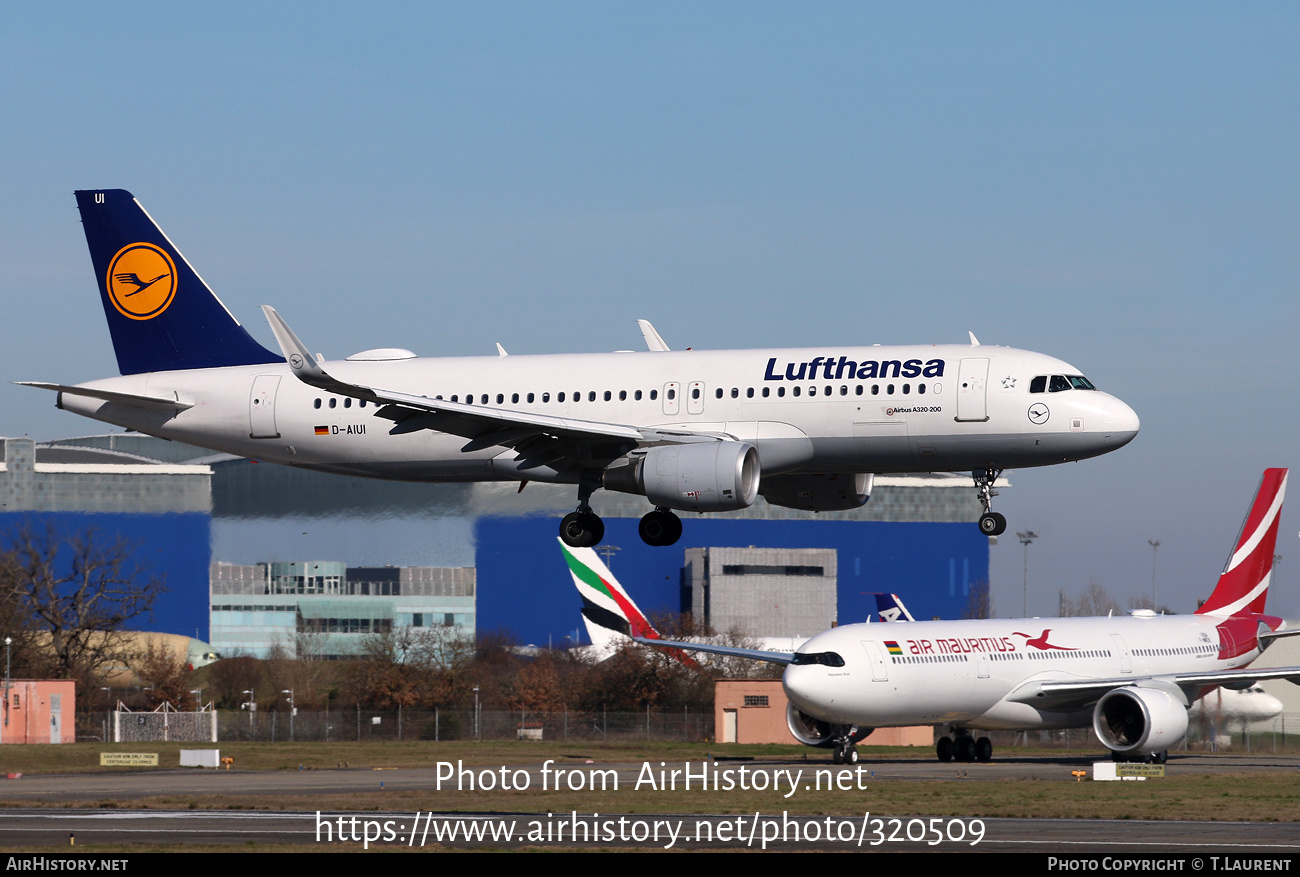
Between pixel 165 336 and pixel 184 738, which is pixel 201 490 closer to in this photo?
pixel 184 738

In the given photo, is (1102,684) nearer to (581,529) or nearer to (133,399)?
(581,529)

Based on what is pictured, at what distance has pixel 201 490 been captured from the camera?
285ft

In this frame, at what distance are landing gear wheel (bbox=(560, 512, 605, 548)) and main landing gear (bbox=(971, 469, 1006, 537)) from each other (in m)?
8.25

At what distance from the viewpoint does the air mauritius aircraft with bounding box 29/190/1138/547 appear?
33.5 m

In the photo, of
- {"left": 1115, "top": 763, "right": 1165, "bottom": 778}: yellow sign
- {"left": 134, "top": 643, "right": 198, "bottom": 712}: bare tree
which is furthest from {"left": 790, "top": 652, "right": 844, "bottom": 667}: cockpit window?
{"left": 134, "top": 643, "right": 198, "bottom": 712}: bare tree

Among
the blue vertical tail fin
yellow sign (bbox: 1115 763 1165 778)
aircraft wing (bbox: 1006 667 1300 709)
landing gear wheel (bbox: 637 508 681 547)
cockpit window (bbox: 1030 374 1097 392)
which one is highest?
the blue vertical tail fin

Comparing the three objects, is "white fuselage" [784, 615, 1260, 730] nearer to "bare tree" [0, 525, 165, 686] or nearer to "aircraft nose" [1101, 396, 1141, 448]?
"aircraft nose" [1101, 396, 1141, 448]

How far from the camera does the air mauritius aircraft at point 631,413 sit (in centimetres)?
3347

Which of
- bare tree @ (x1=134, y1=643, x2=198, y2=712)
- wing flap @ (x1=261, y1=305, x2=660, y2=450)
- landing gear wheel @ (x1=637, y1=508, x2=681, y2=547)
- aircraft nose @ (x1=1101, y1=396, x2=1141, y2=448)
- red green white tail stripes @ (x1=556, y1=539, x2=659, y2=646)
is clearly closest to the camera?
wing flap @ (x1=261, y1=305, x2=660, y2=450)

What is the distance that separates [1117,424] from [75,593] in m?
69.7

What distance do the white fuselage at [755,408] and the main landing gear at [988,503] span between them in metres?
0.55

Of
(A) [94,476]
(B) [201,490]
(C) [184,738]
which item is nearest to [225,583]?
(A) [94,476]

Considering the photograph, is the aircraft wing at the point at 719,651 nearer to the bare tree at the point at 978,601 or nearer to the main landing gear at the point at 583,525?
the main landing gear at the point at 583,525
